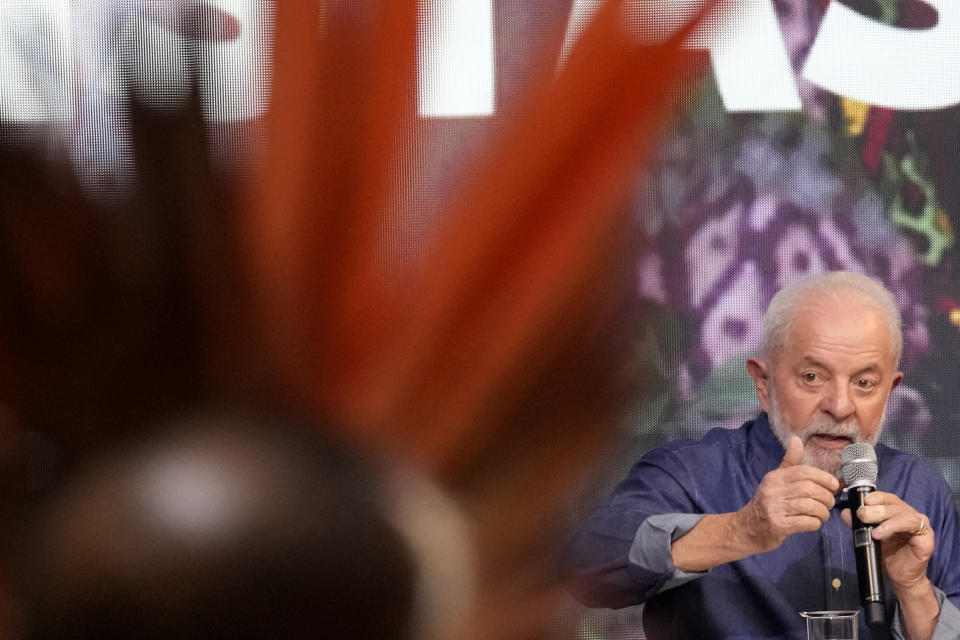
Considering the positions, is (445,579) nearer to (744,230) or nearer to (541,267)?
(541,267)

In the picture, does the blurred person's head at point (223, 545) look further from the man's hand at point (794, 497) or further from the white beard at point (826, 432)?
the white beard at point (826, 432)

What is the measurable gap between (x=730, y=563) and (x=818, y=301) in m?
0.39

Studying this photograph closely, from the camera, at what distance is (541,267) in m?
0.26

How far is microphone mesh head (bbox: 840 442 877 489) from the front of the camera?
3.69 feet

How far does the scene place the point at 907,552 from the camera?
Result: 1.24 meters

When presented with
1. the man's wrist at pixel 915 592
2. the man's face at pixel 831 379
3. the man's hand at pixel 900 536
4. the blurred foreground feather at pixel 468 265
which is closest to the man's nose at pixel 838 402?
the man's face at pixel 831 379

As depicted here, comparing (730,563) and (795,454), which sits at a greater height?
(795,454)

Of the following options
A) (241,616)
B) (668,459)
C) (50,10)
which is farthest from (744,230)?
(241,616)

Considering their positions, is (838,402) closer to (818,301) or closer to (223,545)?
(818,301)

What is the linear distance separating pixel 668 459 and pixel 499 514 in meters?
1.29

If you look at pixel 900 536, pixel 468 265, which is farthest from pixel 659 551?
pixel 468 265

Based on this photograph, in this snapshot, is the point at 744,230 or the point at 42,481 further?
the point at 744,230

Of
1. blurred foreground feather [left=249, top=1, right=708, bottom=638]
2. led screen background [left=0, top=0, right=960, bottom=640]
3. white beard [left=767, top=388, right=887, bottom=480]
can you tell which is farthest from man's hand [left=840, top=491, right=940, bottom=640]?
blurred foreground feather [left=249, top=1, right=708, bottom=638]

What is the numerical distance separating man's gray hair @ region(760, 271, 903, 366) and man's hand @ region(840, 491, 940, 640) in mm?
296
